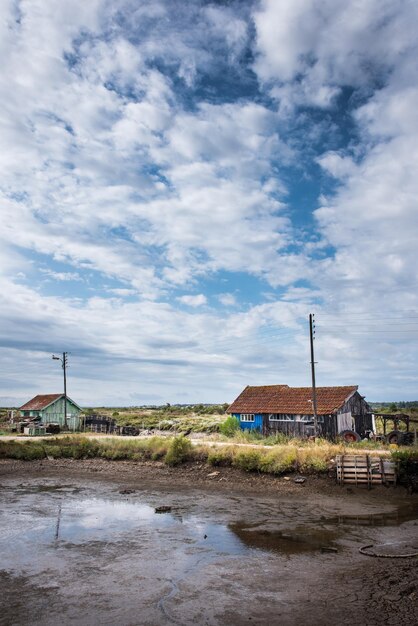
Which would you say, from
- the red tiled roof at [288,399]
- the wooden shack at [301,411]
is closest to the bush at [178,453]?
the wooden shack at [301,411]

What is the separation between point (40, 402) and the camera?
6331 cm

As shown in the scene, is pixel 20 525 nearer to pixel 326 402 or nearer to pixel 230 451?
pixel 230 451

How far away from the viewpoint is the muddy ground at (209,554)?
936cm

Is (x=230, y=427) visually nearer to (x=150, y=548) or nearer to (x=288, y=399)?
(x=288, y=399)

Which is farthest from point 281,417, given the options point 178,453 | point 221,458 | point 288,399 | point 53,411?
point 53,411

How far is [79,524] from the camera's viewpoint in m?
16.9

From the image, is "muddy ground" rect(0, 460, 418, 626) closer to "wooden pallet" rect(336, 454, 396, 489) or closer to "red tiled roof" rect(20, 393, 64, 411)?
"wooden pallet" rect(336, 454, 396, 489)

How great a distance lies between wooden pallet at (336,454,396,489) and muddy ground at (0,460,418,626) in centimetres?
57

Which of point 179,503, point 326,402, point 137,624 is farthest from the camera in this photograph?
point 326,402

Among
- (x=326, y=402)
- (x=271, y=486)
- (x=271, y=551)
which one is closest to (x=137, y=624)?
(x=271, y=551)

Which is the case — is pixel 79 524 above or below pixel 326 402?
below

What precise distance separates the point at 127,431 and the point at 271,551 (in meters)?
37.4

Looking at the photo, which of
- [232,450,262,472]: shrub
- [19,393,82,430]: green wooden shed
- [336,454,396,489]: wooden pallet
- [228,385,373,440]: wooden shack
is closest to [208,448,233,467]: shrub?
[232,450,262,472]: shrub

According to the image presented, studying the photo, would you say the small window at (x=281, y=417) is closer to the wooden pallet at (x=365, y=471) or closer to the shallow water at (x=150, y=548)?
the wooden pallet at (x=365, y=471)
